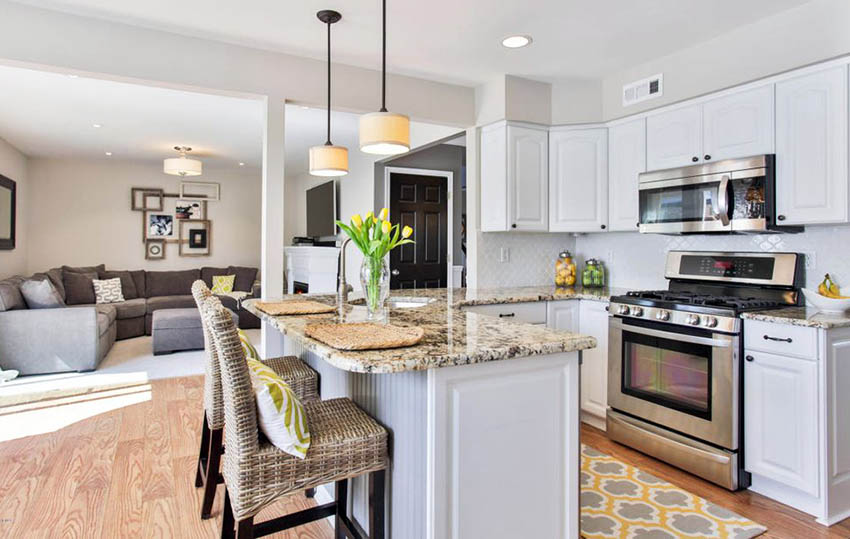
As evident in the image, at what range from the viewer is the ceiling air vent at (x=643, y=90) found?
3383mm

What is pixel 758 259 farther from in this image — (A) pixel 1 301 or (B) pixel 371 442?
(A) pixel 1 301

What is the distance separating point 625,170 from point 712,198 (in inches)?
28.8

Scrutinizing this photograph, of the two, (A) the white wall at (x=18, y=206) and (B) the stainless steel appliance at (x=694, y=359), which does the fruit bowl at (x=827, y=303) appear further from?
(A) the white wall at (x=18, y=206)

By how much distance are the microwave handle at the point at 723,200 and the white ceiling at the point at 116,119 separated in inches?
140

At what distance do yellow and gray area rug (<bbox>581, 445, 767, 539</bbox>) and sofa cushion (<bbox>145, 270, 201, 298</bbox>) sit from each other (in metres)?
6.77

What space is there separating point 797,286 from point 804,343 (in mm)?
703

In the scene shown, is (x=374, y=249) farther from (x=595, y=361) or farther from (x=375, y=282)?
(x=595, y=361)

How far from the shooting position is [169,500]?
95.2 inches

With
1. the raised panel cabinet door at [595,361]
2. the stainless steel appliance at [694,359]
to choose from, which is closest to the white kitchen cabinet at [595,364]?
the raised panel cabinet door at [595,361]

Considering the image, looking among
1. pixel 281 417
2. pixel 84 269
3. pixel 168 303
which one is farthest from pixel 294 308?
pixel 84 269

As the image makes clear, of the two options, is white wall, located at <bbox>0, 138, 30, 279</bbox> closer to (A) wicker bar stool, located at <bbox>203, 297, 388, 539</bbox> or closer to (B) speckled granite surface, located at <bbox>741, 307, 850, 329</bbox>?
(A) wicker bar stool, located at <bbox>203, 297, 388, 539</bbox>

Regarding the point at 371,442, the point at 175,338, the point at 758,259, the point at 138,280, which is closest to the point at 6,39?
the point at 371,442

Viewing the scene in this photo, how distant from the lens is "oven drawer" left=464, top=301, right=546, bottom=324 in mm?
3230

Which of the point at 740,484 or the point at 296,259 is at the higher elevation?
the point at 296,259
